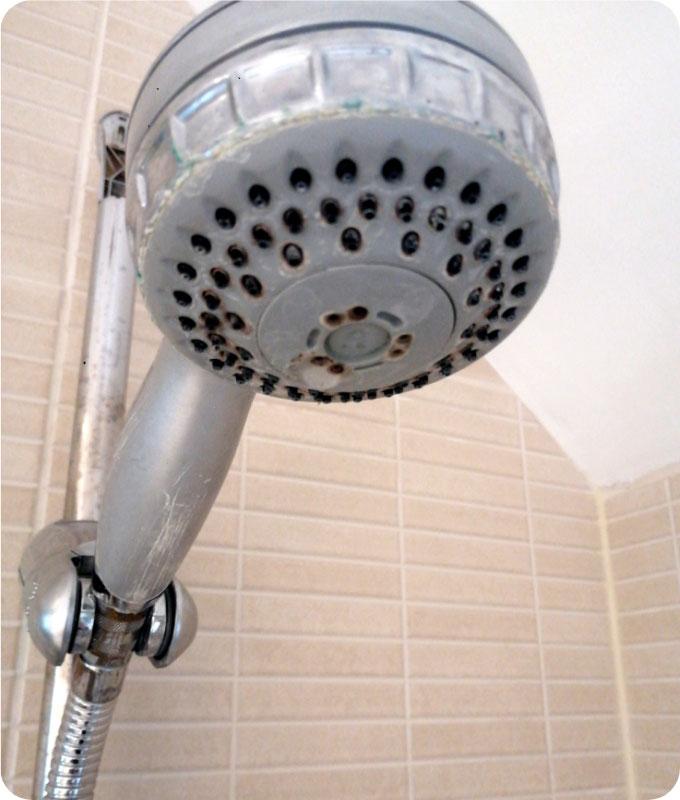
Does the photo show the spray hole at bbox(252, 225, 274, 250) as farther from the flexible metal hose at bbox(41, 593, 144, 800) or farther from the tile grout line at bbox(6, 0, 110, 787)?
the tile grout line at bbox(6, 0, 110, 787)

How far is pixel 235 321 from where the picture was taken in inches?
9.7

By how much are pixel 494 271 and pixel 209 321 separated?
0.29 feet

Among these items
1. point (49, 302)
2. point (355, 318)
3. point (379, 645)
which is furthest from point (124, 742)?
point (355, 318)

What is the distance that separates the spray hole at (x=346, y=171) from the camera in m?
0.21

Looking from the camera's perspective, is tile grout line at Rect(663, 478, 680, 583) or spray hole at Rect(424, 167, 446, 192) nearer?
spray hole at Rect(424, 167, 446, 192)

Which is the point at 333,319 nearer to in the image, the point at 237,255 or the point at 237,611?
the point at 237,255

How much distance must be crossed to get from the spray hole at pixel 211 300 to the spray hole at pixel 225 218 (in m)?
0.03

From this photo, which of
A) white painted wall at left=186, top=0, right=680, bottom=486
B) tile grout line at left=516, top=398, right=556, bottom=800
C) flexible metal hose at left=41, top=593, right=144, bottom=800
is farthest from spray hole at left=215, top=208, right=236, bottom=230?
A: tile grout line at left=516, top=398, right=556, bottom=800

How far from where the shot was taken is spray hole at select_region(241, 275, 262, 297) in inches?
9.1

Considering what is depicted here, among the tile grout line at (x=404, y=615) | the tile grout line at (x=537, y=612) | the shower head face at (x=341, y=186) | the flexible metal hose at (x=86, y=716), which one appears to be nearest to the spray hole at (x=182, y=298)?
the shower head face at (x=341, y=186)

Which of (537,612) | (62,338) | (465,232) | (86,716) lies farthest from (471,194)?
(537,612)

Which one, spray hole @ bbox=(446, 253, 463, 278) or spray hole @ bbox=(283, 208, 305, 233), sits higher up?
spray hole @ bbox=(283, 208, 305, 233)

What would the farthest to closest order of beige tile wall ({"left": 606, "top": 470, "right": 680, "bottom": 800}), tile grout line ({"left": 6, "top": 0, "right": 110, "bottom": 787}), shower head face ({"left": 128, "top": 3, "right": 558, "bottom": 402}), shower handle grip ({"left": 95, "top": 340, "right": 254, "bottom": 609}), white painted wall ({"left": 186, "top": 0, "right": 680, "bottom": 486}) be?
beige tile wall ({"left": 606, "top": 470, "right": 680, "bottom": 800})
white painted wall ({"left": 186, "top": 0, "right": 680, "bottom": 486})
tile grout line ({"left": 6, "top": 0, "right": 110, "bottom": 787})
shower handle grip ({"left": 95, "top": 340, "right": 254, "bottom": 609})
shower head face ({"left": 128, "top": 3, "right": 558, "bottom": 402})

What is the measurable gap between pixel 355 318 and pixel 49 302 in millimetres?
461
